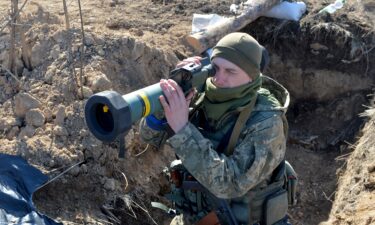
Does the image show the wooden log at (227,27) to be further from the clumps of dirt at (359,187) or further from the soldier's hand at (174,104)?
the soldier's hand at (174,104)

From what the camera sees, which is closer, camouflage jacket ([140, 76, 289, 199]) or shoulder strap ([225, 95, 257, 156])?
camouflage jacket ([140, 76, 289, 199])

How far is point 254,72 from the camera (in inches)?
101

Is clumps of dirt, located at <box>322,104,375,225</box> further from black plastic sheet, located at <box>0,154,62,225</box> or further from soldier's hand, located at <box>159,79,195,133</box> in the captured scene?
black plastic sheet, located at <box>0,154,62,225</box>

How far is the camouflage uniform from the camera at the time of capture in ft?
8.01

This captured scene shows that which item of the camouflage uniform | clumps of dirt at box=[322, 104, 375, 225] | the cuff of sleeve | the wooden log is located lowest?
clumps of dirt at box=[322, 104, 375, 225]

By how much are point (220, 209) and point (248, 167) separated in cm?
41

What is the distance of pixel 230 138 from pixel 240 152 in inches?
4.7

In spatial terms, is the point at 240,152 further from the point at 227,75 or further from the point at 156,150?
the point at 156,150

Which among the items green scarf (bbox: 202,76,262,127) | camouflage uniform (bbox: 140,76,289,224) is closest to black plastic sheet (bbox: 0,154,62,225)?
camouflage uniform (bbox: 140,76,289,224)

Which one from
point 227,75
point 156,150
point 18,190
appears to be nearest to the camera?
point 227,75

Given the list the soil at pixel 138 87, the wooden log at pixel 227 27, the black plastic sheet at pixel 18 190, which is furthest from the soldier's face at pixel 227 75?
the wooden log at pixel 227 27

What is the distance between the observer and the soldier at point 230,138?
244 cm

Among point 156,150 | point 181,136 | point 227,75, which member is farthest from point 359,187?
point 181,136

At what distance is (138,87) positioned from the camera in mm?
4773
